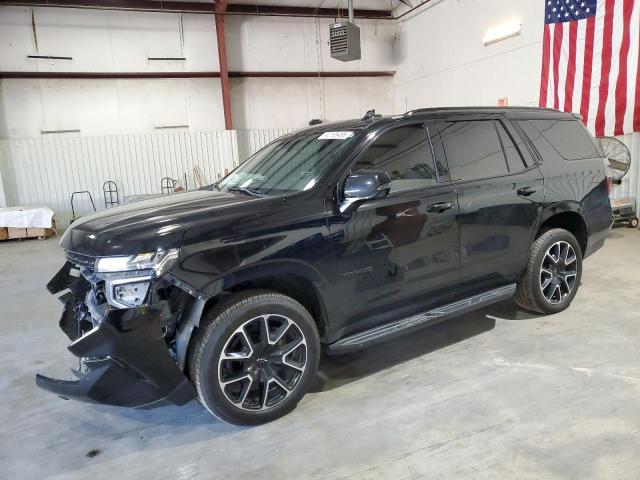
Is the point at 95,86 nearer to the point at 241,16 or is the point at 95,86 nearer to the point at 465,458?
the point at 241,16

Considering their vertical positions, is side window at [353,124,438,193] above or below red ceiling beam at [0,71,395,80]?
below

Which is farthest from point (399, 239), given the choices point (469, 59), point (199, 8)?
point (199, 8)

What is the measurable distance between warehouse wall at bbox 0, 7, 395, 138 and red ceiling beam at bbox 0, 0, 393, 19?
0.23 m

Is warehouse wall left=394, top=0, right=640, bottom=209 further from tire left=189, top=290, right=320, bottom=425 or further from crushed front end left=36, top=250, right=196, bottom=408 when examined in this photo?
crushed front end left=36, top=250, right=196, bottom=408

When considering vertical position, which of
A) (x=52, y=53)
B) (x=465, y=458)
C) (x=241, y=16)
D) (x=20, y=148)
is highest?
(x=241, y=16)

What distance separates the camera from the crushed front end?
2029 mm

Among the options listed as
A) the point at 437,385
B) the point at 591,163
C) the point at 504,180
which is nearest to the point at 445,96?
the point at 591,163

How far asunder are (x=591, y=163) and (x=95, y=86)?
11142 millimetres

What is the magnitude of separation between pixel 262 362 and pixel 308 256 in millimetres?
604

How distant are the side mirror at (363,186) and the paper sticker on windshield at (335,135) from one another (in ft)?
1.43

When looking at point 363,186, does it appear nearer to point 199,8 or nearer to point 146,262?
point 146,262

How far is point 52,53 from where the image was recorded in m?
10.7

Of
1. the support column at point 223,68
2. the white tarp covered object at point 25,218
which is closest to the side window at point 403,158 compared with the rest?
the white tarp covered object at point 25,218

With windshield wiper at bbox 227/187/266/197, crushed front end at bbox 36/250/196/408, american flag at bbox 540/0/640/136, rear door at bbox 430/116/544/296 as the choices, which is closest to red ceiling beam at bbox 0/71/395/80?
american flag at bbox 540/0/640/136
